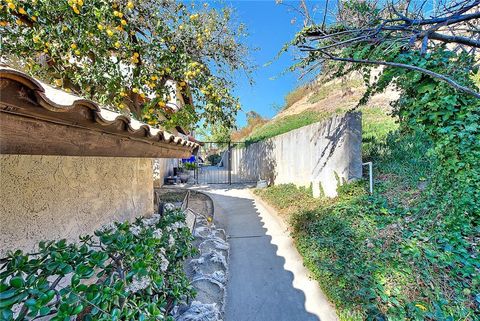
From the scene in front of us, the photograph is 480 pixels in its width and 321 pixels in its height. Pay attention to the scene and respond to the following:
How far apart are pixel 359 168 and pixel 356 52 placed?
2646 millimetres

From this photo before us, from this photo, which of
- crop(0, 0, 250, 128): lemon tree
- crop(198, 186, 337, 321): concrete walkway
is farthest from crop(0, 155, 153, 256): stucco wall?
crop(0, 0, 250, 128): lemon tree

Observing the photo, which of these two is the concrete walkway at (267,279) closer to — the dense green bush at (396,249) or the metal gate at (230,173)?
the dense green bush at (396,249)

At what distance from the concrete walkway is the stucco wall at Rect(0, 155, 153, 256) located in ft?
7.20

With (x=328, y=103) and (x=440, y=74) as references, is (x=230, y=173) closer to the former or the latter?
(x=328, y=103)

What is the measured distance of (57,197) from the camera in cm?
211

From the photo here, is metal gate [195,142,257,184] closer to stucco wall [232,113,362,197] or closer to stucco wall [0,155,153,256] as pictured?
stucco wall [232,113,362,197]

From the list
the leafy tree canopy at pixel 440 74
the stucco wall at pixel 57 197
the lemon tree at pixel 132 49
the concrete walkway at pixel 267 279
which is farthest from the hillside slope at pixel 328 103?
the stucco wall at pixel 57 197

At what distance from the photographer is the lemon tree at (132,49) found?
4281 millimetres

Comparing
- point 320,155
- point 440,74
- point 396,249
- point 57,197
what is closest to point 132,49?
point 57,197

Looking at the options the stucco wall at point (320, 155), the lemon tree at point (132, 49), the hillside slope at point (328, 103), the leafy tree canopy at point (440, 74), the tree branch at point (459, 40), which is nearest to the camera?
the leafy tree canopy at point (440, 74)

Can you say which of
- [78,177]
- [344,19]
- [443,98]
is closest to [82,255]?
[78,177]

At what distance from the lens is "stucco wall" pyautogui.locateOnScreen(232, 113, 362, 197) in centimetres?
526

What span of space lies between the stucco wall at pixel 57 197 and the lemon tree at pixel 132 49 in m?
2.81

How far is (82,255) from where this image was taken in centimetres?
131
